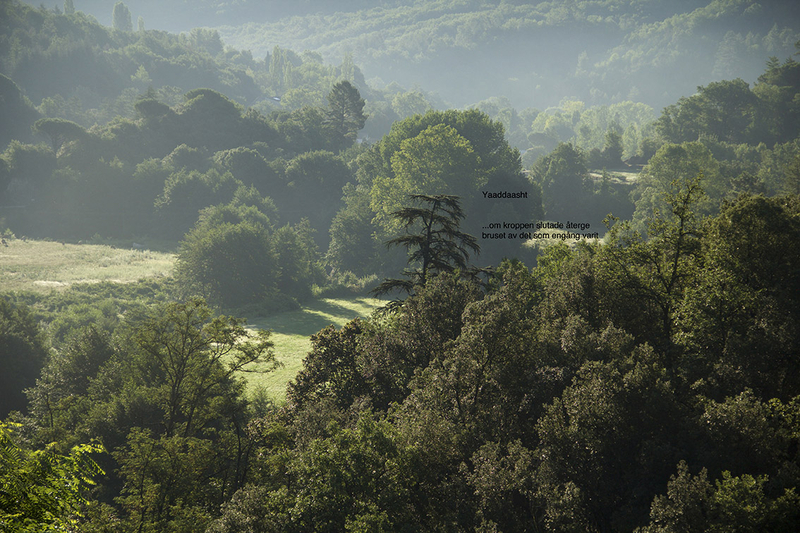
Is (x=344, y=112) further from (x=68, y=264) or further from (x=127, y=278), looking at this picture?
(x=127, y=278)

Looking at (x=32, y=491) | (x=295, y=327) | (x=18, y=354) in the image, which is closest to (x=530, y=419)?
(x=32, y=491)

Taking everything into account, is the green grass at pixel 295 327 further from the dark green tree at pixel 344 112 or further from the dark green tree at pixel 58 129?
the dark green tree at pixel 58 129

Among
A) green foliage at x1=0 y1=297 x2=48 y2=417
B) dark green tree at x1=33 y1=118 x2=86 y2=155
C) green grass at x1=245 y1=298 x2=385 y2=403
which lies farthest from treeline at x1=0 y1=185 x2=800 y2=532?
dark green tree at x1=33 y1=118 x2=86 y2=155

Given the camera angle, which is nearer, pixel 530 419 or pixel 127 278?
pixel 530 419

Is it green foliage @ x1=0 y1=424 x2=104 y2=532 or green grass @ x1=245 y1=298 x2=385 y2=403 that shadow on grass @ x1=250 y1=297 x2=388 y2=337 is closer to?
green grass @ x1=245 y1=298 x2=385 y2=403

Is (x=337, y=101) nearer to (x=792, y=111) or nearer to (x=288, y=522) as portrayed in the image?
(x=792, y=111)

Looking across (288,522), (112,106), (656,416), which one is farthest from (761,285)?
(112,106)
